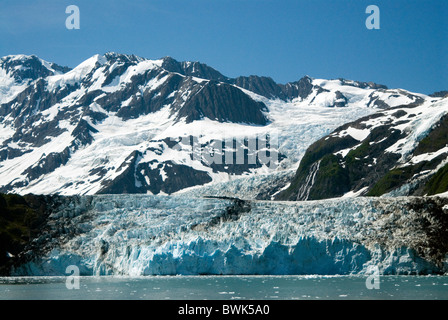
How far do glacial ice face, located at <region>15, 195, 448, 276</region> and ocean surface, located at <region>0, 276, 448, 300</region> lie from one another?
3.11 m

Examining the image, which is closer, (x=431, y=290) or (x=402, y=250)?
(x=431, y=290)

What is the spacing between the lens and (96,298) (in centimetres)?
5203

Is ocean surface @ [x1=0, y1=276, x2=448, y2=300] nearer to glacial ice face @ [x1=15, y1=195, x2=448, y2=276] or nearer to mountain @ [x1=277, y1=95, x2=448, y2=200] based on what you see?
glacial ice face @ [x1=15, y1=195, x2=448, y2=276]

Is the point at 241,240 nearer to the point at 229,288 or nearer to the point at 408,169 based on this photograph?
the point at 229,288

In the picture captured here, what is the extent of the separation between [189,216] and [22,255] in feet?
71.1

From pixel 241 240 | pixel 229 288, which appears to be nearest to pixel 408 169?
pixel 241 240

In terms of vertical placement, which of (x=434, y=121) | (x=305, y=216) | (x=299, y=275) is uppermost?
(x=434, y=121)

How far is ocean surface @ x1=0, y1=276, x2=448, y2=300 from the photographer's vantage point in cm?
5156

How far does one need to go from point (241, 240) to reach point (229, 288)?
55.8 ft

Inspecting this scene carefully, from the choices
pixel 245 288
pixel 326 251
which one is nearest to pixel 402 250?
pixel 326 251

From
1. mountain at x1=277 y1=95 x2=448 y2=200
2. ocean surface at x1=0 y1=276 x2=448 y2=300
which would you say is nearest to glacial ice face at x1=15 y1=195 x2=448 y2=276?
ocean surface at x1=0 y1=276 x2=448 y2=300

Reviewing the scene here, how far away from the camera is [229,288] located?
194 feet

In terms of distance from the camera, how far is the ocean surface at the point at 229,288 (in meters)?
51.6
